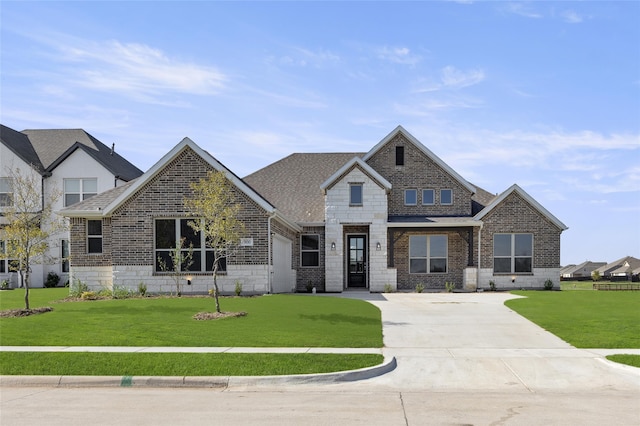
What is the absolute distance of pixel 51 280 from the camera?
112ft

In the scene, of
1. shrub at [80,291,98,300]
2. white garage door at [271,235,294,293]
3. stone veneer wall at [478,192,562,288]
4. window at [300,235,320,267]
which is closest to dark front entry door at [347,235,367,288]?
window at [300,235,320,267]

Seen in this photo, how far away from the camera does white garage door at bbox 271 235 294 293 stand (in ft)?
84.8

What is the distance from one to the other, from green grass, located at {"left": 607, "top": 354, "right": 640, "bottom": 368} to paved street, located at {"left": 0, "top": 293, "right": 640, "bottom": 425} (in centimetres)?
25

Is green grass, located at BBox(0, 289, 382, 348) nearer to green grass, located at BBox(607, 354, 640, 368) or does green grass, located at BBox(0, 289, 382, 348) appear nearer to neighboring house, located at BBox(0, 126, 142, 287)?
green grass, located at BBox(607, 354, 640, 368)

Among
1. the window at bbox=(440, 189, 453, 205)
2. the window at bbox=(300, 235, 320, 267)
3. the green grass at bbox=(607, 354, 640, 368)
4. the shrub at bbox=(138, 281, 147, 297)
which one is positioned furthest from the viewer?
the window at bbox=(440, 189, 453, 205)

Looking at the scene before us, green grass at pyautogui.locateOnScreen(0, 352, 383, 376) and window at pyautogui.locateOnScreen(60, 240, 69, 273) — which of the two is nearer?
green grass at pyautogui.locateOnScreen(0, 352, 383, 376)

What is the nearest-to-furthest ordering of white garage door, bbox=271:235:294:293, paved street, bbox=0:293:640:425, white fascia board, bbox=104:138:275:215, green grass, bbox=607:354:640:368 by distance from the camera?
paved street, bbox=0:293:640:425 → green grass, bbox=607:354:640:368 → white fascia board, bbox=104:138:275:215 → white garage door, bbox=271:235:294:293

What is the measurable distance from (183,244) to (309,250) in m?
8.46

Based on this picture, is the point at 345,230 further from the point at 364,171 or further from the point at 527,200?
the point at 527,200

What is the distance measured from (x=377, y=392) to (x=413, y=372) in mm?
1716

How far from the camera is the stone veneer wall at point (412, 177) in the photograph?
31.7m

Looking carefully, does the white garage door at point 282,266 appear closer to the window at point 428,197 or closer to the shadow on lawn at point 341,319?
the shadow on lawn at point 341,319

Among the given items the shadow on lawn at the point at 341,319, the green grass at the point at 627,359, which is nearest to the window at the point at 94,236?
the shadow on lawn at the point at 341,319

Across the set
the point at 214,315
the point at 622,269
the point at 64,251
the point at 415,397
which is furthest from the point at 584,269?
the point at 415,397
